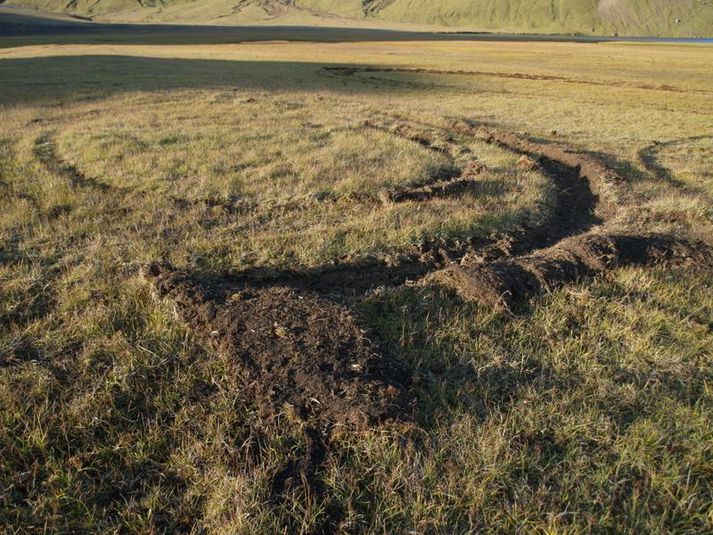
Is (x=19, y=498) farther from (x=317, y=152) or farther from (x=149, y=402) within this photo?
(x=317, y=152)

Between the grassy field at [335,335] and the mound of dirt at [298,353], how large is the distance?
0.40 ft

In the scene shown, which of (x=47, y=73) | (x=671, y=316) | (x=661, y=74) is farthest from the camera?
(x=661, y=74)

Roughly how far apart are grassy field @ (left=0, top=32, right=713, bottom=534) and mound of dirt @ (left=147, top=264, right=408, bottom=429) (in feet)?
0.40

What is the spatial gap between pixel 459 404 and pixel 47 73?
44.7m

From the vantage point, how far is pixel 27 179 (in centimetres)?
1131

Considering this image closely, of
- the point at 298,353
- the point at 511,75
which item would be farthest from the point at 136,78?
the point at 298,353

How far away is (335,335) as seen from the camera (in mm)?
4598

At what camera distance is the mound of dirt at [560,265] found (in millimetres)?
5676

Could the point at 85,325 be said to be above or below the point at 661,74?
below

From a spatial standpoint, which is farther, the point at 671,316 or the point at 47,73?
the point at 47,73

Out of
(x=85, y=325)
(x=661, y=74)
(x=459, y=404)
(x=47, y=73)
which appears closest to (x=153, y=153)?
(x=85, y=325)

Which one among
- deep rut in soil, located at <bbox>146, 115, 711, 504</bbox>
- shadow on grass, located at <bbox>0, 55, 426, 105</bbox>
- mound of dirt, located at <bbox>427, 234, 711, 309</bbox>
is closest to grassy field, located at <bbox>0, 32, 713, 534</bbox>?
deep rut in soil, located at <bbox>146, 115, 711, 504</bbox>

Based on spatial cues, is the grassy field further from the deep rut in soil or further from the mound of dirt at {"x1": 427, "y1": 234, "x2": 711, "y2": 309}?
the mound of dirt at {"x1": 427, "y1": 234, "x2": 711, "y2": 309}

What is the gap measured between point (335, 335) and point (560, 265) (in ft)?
11.8
